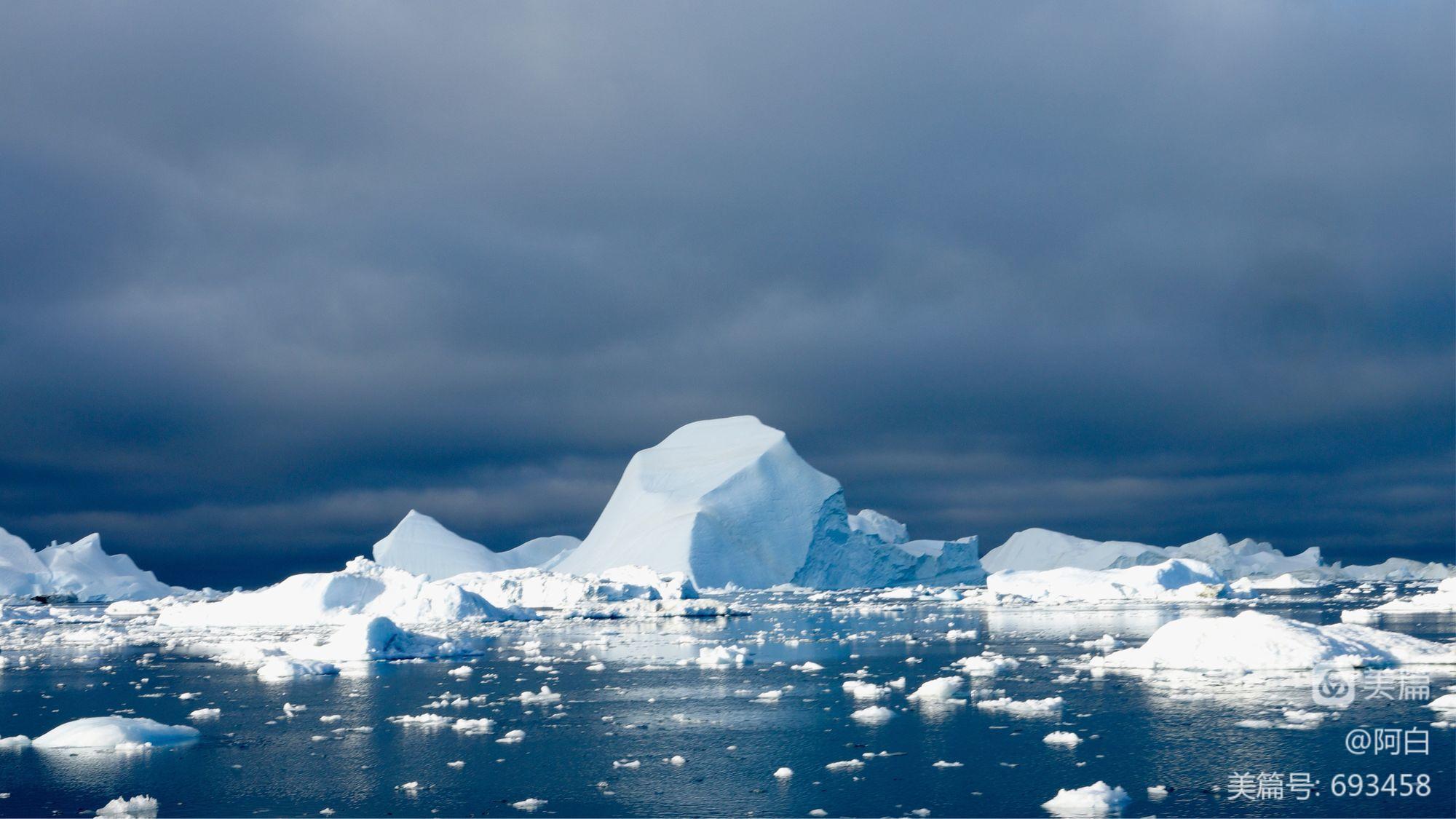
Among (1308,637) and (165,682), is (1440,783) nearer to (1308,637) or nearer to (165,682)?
(1308,637)

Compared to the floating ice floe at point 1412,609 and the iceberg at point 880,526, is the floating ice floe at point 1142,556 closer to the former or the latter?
the iceberg at point 880,526

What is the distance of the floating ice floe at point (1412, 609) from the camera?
30.5 m

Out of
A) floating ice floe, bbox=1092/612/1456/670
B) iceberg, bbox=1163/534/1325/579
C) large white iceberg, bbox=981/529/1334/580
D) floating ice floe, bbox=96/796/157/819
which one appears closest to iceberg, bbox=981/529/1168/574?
large white iceberg, bbox=981/529/1334/580

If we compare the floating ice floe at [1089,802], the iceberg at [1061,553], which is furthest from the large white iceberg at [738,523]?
the floating ice floe at [1089,802]

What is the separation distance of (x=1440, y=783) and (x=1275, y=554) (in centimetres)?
10200

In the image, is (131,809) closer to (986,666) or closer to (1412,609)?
(986,666)

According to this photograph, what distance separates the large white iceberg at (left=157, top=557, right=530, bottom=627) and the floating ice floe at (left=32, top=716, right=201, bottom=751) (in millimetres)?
21946

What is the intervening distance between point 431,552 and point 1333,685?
A: 5694 cm

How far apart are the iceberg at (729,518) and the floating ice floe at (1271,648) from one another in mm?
34737

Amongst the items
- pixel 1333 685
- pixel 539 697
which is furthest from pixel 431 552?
pixel 1333 685

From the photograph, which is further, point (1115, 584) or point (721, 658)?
point (1115, 584)

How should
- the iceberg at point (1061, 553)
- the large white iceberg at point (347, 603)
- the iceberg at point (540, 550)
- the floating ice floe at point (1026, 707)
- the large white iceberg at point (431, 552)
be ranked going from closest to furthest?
1. the floating ice floe at point (1026, 707)
2. the large white iceberg at point (347, 603)
3. the large white iceberg at point (431, 552)
4. the iceberg at point (540, 550)
5. the iceberg at point (1061, 553)

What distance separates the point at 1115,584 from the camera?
164 feet

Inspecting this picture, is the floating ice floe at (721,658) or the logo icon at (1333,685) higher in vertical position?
the logo icon at (1333,685)
